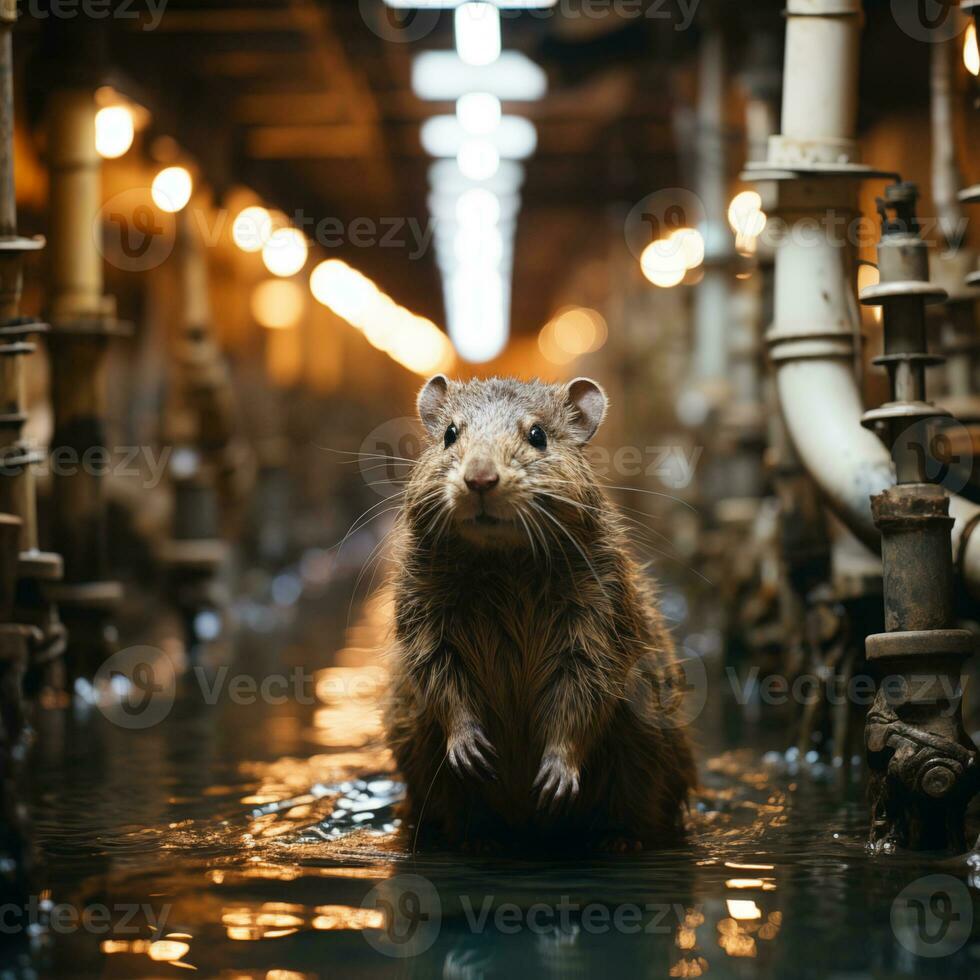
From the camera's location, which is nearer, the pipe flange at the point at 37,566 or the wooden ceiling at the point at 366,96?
the pipe flange at the point at 37,566

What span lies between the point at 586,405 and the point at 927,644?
1.22 metres

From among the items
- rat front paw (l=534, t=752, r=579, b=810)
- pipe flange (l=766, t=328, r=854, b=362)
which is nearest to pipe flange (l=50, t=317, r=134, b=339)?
pipe flange (l=766, t=328, r=854, b=362)

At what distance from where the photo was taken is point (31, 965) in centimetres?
263

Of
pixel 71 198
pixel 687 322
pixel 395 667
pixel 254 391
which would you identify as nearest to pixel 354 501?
pixel 254 391

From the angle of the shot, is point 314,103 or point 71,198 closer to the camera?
point 71,198

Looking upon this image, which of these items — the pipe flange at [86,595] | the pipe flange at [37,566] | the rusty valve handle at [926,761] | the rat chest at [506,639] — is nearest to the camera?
the rusty valve handle at [926,761]

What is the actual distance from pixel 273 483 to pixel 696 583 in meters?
5.57

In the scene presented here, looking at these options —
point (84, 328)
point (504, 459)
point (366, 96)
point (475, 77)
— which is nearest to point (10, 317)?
point (504, 459)

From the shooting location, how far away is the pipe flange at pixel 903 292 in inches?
149

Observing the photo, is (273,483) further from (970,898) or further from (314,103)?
(970,898)

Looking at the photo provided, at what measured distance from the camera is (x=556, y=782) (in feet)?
12.2

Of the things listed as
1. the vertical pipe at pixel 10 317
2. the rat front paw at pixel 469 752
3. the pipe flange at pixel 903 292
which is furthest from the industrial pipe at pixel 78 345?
the pipe flange at pixel 903 292

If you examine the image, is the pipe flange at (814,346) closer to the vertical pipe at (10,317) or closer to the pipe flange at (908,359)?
the pipe flange at (908,359)

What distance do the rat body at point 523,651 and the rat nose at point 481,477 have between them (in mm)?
43
